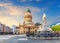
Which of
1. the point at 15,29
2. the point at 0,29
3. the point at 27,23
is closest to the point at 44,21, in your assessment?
the point at 27,23

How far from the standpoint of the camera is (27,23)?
119 meters

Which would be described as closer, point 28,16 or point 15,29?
point 28,16

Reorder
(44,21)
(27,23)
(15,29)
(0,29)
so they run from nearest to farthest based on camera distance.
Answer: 1. (44,21)
2. (27,23)
3. (0,29)
4. (15,29)

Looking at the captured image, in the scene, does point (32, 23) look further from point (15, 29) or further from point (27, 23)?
point (15, 29)

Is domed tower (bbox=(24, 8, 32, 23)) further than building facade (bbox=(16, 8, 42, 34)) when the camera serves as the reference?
No

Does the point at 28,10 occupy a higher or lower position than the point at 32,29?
higher

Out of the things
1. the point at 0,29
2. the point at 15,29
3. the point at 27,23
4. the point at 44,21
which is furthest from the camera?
the point at 15,29

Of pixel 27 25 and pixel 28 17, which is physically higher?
pixel 28 17

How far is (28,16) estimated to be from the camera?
391 ft

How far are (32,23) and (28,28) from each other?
4.71 m

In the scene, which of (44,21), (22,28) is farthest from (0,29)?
(44,21)

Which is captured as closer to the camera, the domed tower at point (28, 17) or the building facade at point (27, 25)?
the domed tower at point (28, 17)

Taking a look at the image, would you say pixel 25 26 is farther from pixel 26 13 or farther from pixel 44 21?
pixel 44 21

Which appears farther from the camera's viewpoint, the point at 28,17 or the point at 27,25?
the point at 27,25
